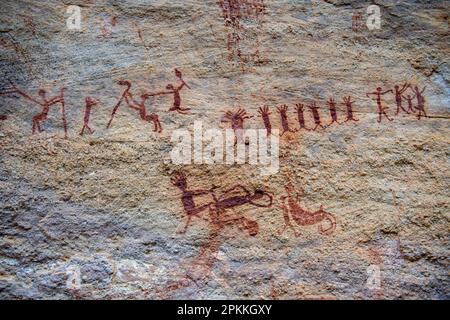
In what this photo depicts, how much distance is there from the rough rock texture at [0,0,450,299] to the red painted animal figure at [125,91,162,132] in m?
0.03

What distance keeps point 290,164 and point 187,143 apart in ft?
1.94

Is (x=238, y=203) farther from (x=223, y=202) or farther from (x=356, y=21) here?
(x=356, y=21)

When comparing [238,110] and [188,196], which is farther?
[238,110]

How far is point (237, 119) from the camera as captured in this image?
2521 millimetres

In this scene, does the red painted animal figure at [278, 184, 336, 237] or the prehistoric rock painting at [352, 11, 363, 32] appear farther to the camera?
the prehistoric rock painting at [352, 11, 363, 32]

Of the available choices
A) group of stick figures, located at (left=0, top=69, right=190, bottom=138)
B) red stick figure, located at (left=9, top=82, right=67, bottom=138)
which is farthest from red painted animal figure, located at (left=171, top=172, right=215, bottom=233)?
red stick figure, located at (left=9, top=82, right=67, bottom=138)

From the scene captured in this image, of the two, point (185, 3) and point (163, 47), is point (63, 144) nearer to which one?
point (163, 47)

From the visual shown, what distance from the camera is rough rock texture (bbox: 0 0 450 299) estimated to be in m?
2.27

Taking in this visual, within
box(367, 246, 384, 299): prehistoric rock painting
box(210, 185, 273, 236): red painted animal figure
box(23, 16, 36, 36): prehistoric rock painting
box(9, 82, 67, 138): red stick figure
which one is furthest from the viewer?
box(23, 16, 36, 36): prehistoric rock painting

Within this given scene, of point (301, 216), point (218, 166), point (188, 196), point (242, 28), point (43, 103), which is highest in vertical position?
point (242, 28)

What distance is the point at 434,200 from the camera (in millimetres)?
2398

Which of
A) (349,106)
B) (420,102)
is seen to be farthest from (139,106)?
(420,102)

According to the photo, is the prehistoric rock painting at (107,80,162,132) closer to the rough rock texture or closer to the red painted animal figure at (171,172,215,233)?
the rough rock texture

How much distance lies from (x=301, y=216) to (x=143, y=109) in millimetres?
1076
